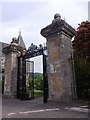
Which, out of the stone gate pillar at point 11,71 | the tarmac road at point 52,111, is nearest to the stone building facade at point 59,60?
the tarmac road at point 52,111

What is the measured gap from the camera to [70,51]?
8656 mm

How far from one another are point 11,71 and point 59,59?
5.25 meters

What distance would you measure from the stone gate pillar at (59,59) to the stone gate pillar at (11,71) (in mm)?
4503

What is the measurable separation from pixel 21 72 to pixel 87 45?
539 cm

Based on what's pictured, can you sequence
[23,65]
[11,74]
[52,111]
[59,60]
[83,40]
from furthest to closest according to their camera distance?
[83,40], [23,65], [11,74], [59,60], [52,111]

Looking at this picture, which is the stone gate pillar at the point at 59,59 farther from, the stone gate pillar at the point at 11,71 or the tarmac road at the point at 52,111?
the stone gate pillar at the point at 11,71

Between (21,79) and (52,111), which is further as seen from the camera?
(21,79)

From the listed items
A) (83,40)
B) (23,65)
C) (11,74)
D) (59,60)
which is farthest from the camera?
(83,40)

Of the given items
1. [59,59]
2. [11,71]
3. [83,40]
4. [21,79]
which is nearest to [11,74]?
[11,71]

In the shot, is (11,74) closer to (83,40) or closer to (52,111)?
(83,40)

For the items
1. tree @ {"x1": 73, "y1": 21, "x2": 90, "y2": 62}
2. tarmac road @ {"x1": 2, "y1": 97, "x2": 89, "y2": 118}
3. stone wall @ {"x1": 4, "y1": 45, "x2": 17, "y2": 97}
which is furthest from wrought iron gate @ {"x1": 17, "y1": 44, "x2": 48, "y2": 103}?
tarmac road @ {"x1": 2, "y1": 97, "x2": 89, "y2": 118}

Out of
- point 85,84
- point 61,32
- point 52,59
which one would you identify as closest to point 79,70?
point 85,84

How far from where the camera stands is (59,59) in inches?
322

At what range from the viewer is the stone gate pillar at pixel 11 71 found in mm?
12259
